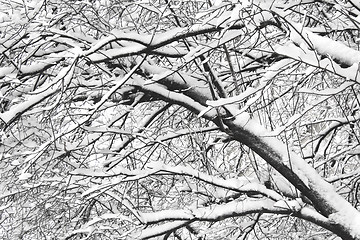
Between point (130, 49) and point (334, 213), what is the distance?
2118 mm

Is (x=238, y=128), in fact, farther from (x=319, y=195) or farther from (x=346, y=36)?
(x=346, y=36)

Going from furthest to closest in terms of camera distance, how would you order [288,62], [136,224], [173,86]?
[173,86] < [136,224] < [288,62]

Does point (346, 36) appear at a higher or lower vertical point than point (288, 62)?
higher

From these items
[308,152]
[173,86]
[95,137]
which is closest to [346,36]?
[308,152]

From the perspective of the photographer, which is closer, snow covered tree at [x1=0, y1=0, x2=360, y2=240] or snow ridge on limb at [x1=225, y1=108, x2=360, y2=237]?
snow covered tree at [x1=0, y1=0, x2=360, y2=240]

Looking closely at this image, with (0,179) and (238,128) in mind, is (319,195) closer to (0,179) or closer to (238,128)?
(238,128)

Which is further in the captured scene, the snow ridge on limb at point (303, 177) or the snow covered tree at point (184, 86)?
the snow ridge on limb at point (303, 177)

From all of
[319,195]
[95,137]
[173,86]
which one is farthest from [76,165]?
[319,195]

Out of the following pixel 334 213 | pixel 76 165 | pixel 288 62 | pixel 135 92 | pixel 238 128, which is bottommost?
pixel 334 213

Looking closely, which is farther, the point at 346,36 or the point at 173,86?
the point at 346,36

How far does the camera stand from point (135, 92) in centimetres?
523

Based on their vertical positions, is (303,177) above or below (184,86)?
below

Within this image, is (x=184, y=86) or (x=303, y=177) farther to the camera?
(x=184, y=86)

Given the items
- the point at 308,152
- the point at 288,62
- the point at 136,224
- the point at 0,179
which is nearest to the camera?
the point at 288,62
